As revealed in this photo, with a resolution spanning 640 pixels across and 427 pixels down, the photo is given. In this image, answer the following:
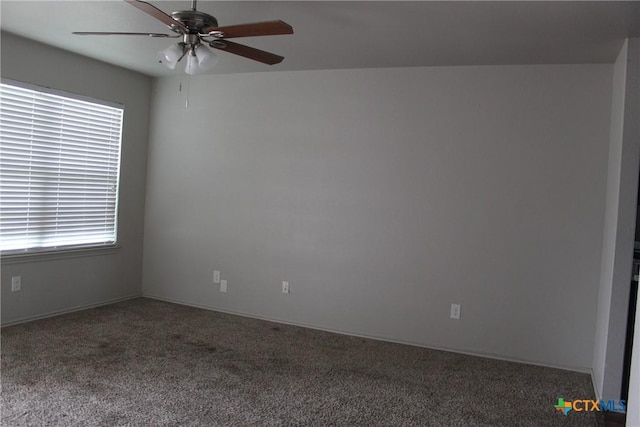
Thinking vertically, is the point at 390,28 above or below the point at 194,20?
above

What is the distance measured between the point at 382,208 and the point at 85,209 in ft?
9.16

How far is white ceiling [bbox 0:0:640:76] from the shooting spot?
2746mm

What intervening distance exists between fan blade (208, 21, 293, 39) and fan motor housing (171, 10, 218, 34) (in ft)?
0.11

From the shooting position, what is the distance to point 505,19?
9.34ft

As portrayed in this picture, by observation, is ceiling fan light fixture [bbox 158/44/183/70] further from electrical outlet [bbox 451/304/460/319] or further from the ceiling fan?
electrical outlet [bbox 451/304/460/319]

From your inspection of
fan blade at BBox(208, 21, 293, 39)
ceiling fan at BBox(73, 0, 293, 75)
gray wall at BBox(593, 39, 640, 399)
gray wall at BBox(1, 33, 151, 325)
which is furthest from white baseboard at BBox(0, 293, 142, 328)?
gray wall at BBox(593, 39, 640, 399)

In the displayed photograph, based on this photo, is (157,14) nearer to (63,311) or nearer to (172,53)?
(172,53)

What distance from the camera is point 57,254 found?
14.2 ft

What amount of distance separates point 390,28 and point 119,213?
10.8 ft

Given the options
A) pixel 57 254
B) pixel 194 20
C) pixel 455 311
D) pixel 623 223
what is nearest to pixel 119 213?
pixel 57 254

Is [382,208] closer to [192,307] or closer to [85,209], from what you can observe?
[192,307]

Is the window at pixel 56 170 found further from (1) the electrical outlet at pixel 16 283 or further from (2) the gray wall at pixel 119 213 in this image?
(1) the electrical outlet at pixel 16 283

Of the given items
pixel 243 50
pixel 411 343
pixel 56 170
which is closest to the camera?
pixel 243 50

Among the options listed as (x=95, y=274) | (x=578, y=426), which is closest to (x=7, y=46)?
(x=95, y=274)
